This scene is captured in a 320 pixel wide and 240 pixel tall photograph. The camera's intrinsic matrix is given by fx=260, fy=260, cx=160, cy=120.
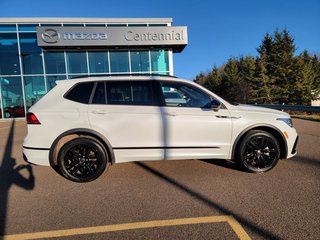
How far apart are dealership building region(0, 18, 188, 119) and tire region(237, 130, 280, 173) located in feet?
48.1

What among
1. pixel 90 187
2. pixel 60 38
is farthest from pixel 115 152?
pixel 60 38

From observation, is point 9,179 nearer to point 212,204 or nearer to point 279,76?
point 212,204

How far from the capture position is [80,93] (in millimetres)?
4637

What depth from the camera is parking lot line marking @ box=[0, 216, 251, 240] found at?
2879mm

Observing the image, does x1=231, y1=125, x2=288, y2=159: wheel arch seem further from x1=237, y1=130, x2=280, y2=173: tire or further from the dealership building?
the dealership building

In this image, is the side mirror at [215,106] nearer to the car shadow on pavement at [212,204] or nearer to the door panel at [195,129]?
the door panel at [195,129]

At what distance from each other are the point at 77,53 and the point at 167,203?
1790 cm

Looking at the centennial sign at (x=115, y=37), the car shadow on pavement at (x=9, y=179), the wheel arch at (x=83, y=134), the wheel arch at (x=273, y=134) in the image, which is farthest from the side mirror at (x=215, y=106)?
the centennial sign at (x=115, y=37)

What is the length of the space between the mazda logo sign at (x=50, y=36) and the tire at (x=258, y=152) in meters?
16.4

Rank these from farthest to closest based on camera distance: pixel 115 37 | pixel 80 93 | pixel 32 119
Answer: pixel 115 37 < pixel 80 93 < pixel 32 119

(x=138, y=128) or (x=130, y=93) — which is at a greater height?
(x=130, y=93)

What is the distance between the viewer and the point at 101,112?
4.51 meters

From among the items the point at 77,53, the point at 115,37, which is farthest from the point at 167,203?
the point at 77,53

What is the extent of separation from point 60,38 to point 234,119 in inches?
635
